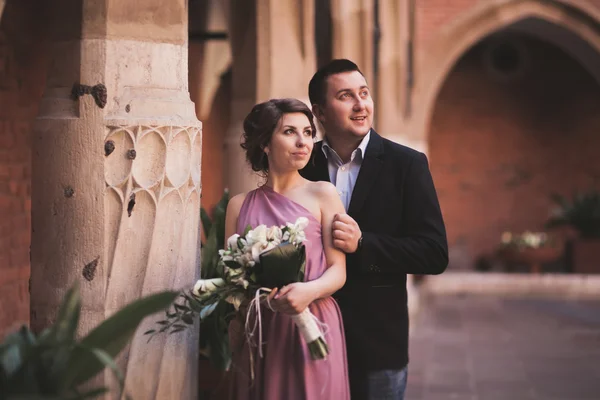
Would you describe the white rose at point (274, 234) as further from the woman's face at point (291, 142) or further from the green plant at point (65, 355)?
the green plant at point (65, 355)

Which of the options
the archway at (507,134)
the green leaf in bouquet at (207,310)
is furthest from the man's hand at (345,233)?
the archway at (507,134)

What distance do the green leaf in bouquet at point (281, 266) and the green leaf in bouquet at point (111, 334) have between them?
417 mm

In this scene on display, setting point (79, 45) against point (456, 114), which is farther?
point (456, 114)

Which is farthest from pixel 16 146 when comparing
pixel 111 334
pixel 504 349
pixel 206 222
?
pixel 504 349

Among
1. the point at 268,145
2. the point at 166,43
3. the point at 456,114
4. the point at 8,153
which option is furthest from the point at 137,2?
the point at 456,114

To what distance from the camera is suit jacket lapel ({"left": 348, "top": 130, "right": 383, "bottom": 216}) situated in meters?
2.93

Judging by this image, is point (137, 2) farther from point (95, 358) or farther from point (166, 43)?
point (95, 358)

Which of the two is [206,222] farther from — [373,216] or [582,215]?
[582,215]

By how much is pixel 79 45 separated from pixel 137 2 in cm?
23

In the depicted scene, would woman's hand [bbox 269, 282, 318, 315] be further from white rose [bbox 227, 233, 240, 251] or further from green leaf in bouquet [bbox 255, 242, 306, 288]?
white rose [bbox 227, 233, 240, 251]

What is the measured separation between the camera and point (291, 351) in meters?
2.68

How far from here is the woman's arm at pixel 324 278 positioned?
99.7 inches

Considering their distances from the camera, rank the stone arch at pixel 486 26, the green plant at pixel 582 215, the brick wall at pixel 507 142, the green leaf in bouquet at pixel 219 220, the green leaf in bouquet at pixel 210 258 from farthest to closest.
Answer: the brick wall at pixel 507 142 → the green plant at pixel 582 215 → the stone arch at pixel 486 26 → the green leaf in bouquet at pixel 219 220 → the green leaf in bouquet at pixel 210 258

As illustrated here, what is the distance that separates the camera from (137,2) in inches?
121
